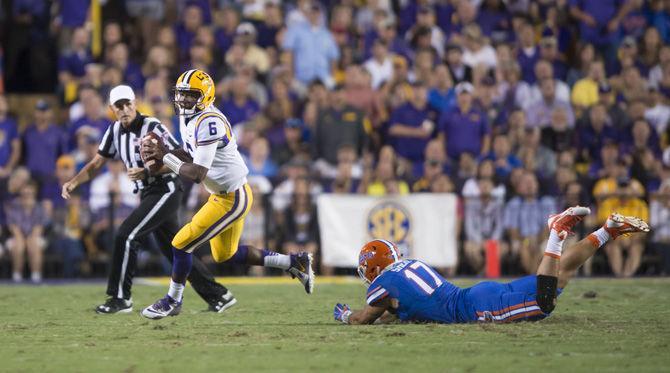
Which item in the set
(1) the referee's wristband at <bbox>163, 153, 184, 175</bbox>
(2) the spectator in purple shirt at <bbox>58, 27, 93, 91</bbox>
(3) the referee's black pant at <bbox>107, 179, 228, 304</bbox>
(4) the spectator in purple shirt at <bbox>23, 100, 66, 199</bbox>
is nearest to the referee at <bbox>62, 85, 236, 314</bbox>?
(3) the referee's black pant at <bbox>107, 179, 228, 304</bbox>

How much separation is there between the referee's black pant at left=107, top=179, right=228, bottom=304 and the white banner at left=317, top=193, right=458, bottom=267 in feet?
18.2

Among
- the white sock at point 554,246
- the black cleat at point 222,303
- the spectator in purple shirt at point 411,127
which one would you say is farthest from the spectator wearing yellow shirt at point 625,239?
the white sock at point 554,246

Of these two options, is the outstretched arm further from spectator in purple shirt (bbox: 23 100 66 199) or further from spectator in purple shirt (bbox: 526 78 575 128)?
spectator in purple shirt (bbox: 526 78 575 128)

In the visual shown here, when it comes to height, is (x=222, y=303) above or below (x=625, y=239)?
below

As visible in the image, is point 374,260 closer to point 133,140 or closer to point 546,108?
point 133,140

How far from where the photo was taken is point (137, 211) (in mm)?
11805

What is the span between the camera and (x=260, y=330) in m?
10.2

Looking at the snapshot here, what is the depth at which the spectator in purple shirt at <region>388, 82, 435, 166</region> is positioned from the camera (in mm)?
19109

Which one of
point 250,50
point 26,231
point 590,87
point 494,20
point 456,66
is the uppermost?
point 494,20

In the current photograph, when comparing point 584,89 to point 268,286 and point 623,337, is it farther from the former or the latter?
point 623,337

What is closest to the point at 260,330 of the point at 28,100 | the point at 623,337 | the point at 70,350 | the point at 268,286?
the point at 70,350

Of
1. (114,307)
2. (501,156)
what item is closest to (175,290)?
(114,307)

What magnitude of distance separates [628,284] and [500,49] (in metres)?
6.39

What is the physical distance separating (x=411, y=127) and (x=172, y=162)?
349 inches
